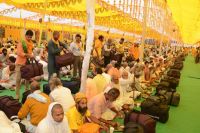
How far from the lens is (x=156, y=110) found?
7.96m

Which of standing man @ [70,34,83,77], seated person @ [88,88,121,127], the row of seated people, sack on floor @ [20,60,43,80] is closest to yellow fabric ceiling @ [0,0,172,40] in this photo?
standing man @ [70,34,83,77]

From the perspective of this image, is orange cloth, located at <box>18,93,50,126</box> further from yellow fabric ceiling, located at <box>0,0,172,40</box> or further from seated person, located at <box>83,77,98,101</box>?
yellow fabric ceiling, located at <box>0,0,172,40</box>

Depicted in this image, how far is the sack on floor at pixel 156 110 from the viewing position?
7830 mm

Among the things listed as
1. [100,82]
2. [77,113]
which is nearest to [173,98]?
[100,82]

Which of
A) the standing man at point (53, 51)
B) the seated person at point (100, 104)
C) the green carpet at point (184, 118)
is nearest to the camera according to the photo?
the seated person at point (100, 104)

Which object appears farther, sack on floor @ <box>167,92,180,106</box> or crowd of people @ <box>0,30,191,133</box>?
sack on floor @ <box>167,92,180,106</box>

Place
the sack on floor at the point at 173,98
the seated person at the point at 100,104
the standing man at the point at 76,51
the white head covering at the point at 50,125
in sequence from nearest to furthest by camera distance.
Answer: the white head covering at the point at 50,125, the seated person at the point at 100,104, the sack on floor at the point at 173,98, the standing man at the point at 76,51

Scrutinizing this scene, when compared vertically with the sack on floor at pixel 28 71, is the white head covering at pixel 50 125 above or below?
below

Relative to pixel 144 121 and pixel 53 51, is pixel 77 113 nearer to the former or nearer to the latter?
pixel 144 121

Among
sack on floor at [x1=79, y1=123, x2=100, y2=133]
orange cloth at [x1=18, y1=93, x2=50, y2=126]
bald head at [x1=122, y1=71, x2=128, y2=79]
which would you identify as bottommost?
sack on floor at [x1=79, y1=123, x2=100, y2=133]

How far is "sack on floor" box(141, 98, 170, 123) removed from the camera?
308 inches

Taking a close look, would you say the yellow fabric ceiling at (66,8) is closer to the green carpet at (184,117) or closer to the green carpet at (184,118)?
the green carpet at (184,117)

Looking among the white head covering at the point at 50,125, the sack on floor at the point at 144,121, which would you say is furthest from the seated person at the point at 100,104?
the white head covering at the point at 50,125

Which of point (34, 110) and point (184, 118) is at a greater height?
point (34, 110)
